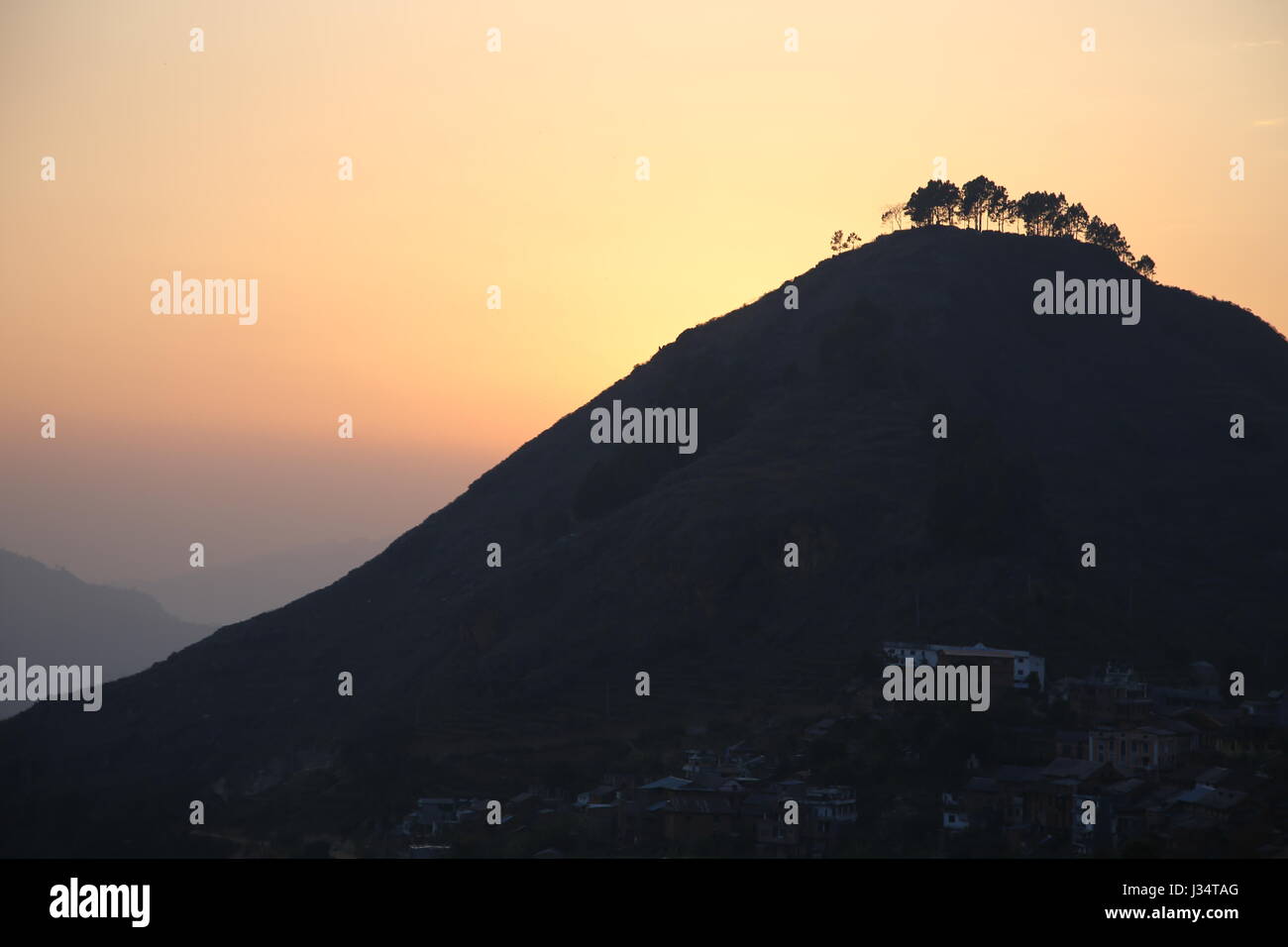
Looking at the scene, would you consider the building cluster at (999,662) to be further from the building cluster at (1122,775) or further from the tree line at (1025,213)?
the tree line at (1025,213)

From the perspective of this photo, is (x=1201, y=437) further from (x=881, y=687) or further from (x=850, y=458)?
(x=881, y=687)

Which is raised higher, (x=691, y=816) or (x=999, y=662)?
(x=999, y=662)

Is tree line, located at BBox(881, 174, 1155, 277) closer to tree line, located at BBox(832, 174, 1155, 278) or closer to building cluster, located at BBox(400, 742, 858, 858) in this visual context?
tree line, located at BBox(832, 174, 1155, 278)
